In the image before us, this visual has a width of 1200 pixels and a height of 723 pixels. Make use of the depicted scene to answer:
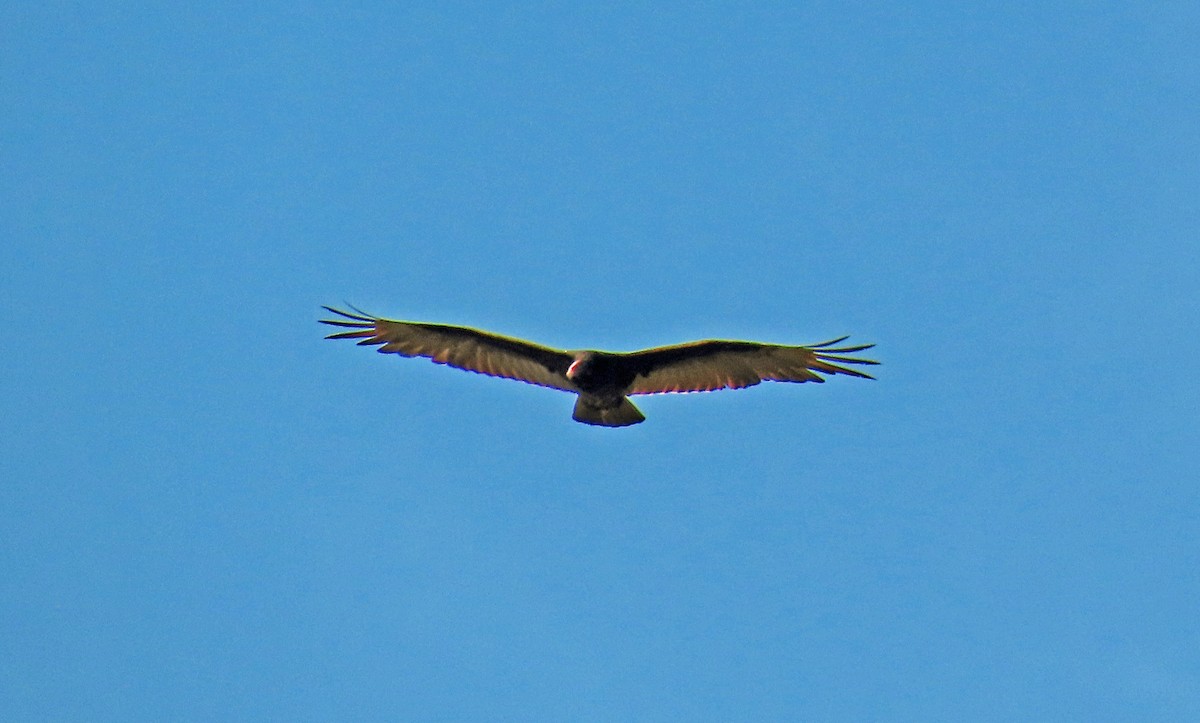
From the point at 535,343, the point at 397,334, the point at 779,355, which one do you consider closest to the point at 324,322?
the point at 397,334

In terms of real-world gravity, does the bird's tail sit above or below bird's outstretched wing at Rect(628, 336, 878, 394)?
below

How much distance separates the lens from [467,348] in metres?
20.6

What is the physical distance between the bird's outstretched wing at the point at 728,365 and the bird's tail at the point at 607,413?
0.86ft

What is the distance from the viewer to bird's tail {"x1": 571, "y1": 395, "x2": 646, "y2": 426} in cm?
1994

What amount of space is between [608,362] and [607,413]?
1.88 ft

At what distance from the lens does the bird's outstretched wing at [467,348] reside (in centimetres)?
2030

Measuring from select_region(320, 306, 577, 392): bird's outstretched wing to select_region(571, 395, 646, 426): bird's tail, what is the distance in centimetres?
42

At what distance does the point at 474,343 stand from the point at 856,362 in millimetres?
4274

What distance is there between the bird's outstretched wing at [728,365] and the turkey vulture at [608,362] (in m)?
0.01

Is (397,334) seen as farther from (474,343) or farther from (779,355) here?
(779,355)

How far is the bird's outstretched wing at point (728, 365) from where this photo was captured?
64.4 feet

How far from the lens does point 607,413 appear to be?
1995 cm

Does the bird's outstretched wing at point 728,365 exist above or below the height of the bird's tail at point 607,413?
above

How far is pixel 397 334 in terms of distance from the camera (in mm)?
20453
